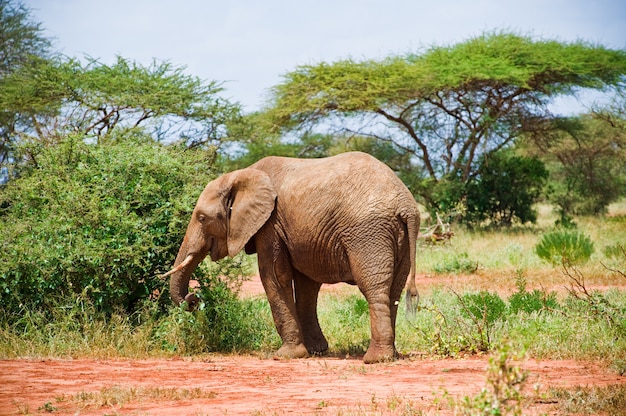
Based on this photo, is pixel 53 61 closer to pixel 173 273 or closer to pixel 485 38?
pixel 485 38

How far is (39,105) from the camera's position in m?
21.8

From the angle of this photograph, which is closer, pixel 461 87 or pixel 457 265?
pixel 457 265

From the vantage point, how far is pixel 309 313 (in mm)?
9141

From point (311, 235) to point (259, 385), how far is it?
6.30 ft

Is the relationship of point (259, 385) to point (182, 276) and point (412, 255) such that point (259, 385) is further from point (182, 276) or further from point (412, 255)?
point (182, 276)

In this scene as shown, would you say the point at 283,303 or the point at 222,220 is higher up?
the point at 222,220

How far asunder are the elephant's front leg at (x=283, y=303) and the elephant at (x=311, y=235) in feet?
0.03

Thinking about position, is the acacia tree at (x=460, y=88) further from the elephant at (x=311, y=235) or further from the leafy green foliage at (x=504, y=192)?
the elephant at (x=311, y=235)

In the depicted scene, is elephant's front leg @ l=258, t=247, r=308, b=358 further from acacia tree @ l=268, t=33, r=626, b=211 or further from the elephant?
acacia tree @ l=268, t=33, r=626, b=211

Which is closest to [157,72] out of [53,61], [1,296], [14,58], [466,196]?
[53,61]

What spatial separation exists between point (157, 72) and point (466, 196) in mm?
8839

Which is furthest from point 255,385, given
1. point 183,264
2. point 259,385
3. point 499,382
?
point 499,382

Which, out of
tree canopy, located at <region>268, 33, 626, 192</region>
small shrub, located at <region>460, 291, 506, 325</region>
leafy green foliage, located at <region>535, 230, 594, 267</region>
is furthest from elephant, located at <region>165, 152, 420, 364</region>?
tree canopy, located at <region>268, 33, 626, 192</region>

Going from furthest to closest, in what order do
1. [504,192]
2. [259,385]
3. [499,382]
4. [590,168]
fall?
[590,168] < [504,192] < [259,385] < [499,382]
